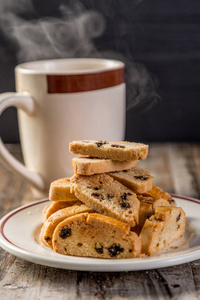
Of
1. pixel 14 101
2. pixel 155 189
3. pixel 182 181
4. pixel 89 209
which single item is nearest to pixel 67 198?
pixel 89 209

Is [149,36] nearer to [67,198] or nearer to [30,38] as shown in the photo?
[30,38]

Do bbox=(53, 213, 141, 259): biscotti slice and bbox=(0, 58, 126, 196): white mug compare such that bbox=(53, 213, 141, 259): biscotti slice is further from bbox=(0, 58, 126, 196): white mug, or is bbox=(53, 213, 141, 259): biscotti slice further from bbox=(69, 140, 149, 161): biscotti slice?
bbox=(0, 58, 126, 196): white mug

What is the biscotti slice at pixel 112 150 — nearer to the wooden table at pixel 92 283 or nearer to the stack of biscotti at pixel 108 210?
the stack of biscotti at pixel 108 210

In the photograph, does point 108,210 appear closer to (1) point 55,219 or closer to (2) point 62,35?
(1) point 55,219

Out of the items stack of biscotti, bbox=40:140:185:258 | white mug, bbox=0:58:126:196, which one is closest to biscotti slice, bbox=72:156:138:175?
stack of biscotti, bbox=40:140:185:258

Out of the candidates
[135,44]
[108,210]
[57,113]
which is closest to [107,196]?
[108,210]

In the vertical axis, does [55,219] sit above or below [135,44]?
below
